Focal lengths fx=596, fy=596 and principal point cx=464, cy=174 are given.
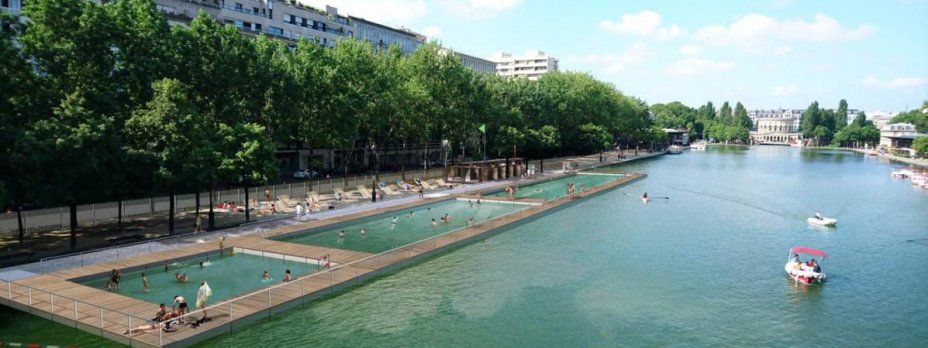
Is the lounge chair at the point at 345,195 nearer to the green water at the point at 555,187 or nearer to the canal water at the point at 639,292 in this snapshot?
Result: the green water at the point at 555,187

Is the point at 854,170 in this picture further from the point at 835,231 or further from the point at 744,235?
the point at 744,235

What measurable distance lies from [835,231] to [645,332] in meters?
37.3

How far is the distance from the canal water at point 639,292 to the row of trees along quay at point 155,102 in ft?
55.5

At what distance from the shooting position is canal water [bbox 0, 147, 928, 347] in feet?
89.4

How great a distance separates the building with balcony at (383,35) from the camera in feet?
424

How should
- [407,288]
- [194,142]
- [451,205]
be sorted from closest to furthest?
[407,288]
[194,142]
[451,205]

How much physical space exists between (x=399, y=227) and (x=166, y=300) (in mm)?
23330

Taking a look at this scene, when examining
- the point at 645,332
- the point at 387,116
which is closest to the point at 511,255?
the point at 645,332

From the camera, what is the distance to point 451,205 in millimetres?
64312

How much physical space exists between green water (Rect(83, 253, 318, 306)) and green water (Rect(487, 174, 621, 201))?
39.0 m

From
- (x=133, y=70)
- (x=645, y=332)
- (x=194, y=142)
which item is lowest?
(x=645, y=332)

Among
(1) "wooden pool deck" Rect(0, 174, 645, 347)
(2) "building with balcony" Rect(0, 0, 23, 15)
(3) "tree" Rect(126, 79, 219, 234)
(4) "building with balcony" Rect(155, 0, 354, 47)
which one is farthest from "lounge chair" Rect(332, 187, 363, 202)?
(2) "building with balcony" Rect(0, 0, 23, 15)

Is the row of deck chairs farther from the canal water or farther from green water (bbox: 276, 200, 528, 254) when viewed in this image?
the canal water

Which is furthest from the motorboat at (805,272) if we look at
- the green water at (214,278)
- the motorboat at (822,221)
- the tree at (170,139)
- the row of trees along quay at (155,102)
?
the tree at (170,139)
